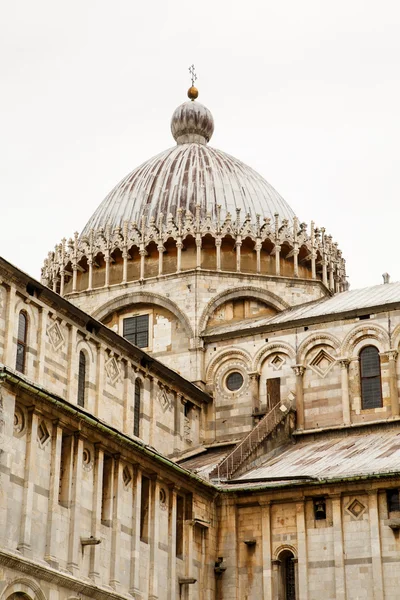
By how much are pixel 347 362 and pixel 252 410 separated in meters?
3.93

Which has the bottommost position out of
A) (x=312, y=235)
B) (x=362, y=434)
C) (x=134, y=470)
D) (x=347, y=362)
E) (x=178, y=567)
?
(x=178, y=567)

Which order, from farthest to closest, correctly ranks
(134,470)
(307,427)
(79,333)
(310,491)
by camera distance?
(307,427) → (79,333) → (310,491) → (134,470)

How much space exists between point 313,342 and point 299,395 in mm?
2049

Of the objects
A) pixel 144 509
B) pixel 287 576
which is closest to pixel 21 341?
pixel 144 509

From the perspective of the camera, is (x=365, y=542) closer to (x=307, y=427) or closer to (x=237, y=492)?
(x=237, y=492)

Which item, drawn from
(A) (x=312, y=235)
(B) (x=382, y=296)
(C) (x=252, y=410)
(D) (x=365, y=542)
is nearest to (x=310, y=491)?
(D) (x=365, y=542)

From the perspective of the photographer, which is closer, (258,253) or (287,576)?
(287,576)

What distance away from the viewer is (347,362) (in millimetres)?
41969

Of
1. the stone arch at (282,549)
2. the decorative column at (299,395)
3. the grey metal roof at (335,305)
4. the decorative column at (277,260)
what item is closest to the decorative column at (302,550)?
the stone arch at (282,549)

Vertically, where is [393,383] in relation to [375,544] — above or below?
above

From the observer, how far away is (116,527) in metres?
→ 32.2

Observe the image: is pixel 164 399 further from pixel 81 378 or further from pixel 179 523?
pixel 179 523

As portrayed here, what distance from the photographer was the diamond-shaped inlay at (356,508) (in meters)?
35.3

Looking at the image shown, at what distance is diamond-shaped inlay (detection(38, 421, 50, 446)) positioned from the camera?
30141 millimetres
